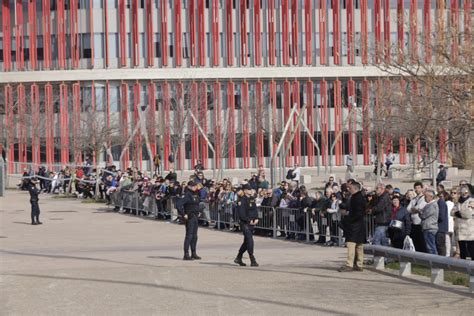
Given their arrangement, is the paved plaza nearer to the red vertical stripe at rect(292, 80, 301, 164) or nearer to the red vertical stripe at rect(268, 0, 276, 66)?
the red vertical stripe at rect(292, 80, 301, 164)

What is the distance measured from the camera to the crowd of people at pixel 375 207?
22562 mm

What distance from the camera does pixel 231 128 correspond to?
241 ft

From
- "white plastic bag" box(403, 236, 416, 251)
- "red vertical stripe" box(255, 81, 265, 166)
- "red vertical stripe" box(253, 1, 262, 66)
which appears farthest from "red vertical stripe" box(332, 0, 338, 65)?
"white plastic bag" box(403, 236, 416, 251)

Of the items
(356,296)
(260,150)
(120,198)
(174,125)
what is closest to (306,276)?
(356,296)

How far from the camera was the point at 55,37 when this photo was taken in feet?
252

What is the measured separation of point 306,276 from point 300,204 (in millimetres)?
9866

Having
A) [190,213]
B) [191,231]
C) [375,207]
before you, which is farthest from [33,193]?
[375,207]

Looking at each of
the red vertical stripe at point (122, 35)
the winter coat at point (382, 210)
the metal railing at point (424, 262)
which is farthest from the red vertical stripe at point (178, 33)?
the metal railing at point (424, 262)

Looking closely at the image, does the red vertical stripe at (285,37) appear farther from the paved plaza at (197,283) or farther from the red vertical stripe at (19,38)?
the paved plaza at (197,283)

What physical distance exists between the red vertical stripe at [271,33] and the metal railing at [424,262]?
54527 mm

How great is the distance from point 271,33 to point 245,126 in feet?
22.3

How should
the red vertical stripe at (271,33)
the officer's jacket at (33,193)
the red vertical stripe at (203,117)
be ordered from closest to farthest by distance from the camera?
the officer's jacket at (33,193) → the red vertical stripe at (203,117) → the red vertical stripe at (271,33)

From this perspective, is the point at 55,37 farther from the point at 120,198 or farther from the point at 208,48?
the point at 120,198

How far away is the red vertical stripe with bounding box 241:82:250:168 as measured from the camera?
74.1 m
